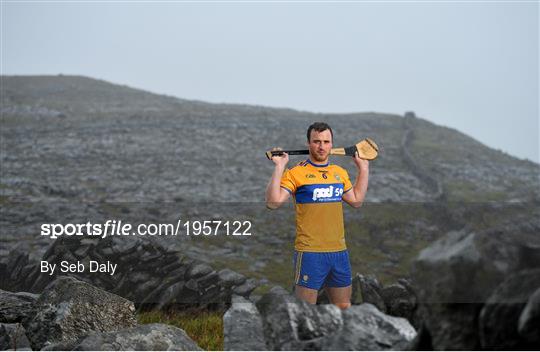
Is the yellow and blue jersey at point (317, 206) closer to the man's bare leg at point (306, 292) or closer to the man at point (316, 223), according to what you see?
the man at point (316, 223)

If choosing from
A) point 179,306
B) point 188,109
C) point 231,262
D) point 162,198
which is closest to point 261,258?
point 231,262

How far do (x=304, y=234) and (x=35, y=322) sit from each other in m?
3.89

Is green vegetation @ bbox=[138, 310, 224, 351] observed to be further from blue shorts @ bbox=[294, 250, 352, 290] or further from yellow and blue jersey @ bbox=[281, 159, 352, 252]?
yellow and blue jersey @ bbox=[281, 159, 352, 252]

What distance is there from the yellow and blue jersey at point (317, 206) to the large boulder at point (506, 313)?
10.8 ft

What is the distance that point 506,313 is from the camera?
15.7ft

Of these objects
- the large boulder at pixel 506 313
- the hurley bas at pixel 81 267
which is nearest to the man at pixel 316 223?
the large boulder at pixel 506 313

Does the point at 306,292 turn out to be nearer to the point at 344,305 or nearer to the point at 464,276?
the point at 344,305

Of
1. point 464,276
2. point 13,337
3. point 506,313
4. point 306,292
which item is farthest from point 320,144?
point 13,337

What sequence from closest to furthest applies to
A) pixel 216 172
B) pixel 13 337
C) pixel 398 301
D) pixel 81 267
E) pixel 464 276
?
pixel 464 276 < pixel 398 301 < pixel 13 337 < pixel 81 267 < pixel 216 172

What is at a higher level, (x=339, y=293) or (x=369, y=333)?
(x=369, y=333)

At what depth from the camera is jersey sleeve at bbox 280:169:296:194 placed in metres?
8.23

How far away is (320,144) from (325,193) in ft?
2.21

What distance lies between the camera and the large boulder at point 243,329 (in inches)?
257

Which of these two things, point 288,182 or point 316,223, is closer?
point 316,223
